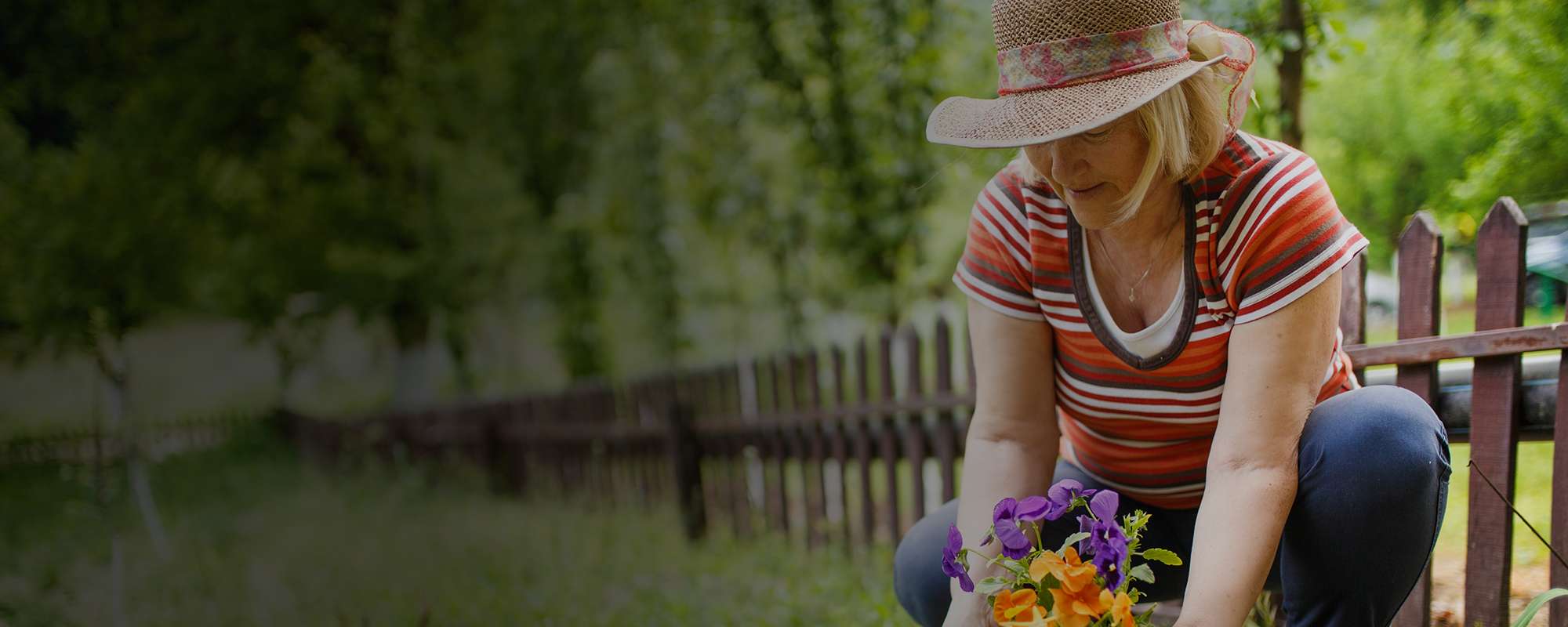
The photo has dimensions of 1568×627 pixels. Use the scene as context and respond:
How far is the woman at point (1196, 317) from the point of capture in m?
1.28

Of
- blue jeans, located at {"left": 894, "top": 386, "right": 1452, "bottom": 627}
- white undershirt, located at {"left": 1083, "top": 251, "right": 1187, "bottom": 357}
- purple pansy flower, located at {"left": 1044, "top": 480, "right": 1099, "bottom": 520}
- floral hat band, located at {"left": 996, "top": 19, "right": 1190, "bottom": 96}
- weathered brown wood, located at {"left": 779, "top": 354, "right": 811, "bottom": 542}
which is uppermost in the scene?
floral hat band, located at {"left": 996, "top": 19, "right": 1190, "bottom": 96}

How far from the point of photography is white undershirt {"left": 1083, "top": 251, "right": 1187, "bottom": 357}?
1.44 meters

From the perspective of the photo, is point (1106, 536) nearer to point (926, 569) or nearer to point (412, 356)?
point (926, 569)

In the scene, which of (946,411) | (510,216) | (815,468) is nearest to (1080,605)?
(946,411)

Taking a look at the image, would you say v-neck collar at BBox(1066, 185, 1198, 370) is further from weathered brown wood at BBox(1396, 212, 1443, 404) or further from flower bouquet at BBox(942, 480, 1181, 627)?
weathered brown wood at BBox(1396, 212, 1443, 404)

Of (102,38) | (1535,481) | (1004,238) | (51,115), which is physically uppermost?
(102,38)

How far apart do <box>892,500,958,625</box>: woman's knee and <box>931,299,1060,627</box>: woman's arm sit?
0.17 meters

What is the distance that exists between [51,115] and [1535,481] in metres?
5.24

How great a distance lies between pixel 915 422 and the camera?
139 inches

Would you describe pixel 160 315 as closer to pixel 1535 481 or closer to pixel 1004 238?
pixel 1004 238

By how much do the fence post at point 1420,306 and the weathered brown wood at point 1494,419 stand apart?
2.8 inches

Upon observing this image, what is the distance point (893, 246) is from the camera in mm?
4488

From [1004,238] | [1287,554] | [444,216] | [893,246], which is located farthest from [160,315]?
[1287,554]

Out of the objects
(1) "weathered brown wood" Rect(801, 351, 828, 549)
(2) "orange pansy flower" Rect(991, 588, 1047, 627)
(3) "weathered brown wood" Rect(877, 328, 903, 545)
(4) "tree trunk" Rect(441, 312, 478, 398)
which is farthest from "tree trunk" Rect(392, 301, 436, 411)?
(2) "orange pansy flower" Rect(991, 588, 1047, 627)
